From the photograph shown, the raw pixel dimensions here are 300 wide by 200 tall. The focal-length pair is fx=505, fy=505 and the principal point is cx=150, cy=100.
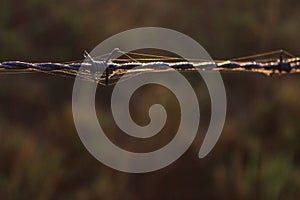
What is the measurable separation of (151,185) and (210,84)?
1.65m

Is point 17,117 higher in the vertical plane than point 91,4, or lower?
lower

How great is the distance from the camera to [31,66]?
6.16 ft

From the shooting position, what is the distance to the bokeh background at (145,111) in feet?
12.8

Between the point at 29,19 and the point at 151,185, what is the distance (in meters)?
3.52

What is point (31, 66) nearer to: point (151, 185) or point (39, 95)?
point (151, 185)

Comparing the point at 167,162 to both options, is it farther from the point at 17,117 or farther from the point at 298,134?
the point at 17,117

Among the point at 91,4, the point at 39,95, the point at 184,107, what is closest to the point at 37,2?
the point at 91,4

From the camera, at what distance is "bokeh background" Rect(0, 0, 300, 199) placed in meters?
3.91

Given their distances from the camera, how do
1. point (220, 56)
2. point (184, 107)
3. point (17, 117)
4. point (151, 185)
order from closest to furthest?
point (151, 185)
point (184, 107)
point (17, 117)
point (220, 56)

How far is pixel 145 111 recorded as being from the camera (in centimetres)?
474

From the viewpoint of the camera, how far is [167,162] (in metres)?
3.98

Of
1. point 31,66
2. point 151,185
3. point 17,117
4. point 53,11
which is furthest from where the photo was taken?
point 53,11

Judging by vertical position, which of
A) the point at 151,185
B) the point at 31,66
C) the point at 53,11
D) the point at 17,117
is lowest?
the point at 31,66

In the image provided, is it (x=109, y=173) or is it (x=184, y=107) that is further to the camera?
(x=184, y=107)
